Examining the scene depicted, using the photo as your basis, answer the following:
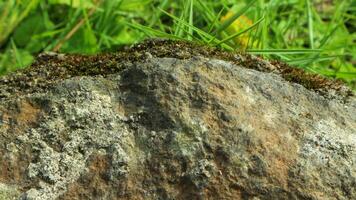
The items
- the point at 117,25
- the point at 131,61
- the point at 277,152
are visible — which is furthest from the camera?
the point at 117,25

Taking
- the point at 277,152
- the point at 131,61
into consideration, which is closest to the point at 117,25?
the point at 131,61

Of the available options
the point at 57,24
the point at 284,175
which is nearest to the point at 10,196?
the point at 284,175

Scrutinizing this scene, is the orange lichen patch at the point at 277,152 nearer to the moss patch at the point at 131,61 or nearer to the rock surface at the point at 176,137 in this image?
the rock surface at the point at 176,137

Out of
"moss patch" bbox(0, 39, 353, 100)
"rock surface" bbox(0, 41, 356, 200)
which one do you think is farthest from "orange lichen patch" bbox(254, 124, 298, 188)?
"moss patch" bbox(0, 39, 353, 100)

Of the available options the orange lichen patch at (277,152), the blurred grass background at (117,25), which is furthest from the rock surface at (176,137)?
the blurred grass background at (117,25)

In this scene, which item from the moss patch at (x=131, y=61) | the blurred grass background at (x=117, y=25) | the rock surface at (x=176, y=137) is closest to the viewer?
the rock surface at (x=176, y=137)

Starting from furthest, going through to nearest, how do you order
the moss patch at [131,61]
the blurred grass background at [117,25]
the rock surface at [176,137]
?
1. the blurred grass background at [117,25]
2. the moss patch at [131,61]
3. the rock surface at [176,137]

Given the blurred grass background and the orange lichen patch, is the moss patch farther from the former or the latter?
the blurred grass background

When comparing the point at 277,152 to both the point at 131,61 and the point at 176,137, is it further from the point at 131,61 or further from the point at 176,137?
the point at 131,61

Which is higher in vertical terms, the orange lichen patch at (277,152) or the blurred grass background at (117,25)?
the blurred grass background at (117,25)
